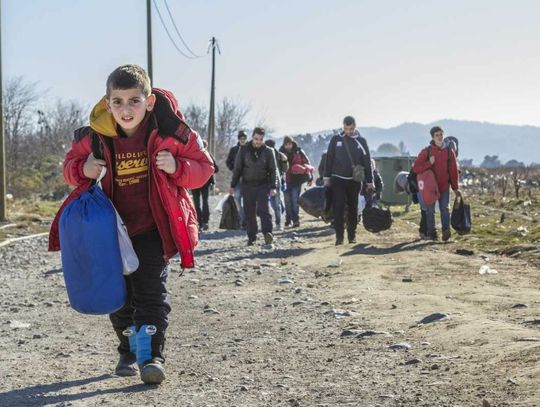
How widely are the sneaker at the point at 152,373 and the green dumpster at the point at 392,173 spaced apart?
822 inches

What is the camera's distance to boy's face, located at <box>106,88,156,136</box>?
5746mm

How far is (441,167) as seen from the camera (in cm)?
1599

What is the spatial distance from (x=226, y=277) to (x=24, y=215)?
50.0 feet

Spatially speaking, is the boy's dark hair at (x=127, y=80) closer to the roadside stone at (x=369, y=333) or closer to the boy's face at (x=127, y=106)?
the boy's face at (x=127, y=106)

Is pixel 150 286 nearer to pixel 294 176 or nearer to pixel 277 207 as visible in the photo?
pixel 277 207

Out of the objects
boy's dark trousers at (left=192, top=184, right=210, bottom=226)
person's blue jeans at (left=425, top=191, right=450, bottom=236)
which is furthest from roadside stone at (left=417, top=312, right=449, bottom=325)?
boy's dark trousers at (left=192, top=184, right=210, bottom=226)

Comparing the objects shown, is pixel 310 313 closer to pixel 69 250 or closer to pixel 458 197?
pixel 69 250

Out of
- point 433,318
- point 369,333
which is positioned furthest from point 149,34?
point 369,333

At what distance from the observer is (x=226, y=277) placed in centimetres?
1181

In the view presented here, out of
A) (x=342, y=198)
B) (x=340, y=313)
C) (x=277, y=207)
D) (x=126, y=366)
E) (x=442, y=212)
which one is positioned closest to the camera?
(x=126, y=366)

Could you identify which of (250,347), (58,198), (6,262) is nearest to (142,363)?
(250,347)

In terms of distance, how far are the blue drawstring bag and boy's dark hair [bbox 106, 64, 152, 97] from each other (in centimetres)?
63

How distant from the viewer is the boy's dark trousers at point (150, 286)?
597 cm

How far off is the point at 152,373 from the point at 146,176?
3.61ft
